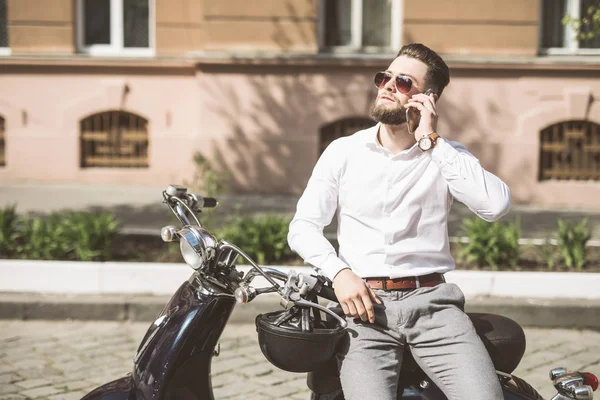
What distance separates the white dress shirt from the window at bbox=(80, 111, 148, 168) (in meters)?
9.39

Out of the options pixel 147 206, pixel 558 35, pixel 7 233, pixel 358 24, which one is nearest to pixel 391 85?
pixel 7 233

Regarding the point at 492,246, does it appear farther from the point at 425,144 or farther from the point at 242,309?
the point at 425,144

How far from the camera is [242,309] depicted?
5699 mm

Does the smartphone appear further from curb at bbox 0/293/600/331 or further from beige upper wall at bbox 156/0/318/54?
beige upper wall at bbox 156/0/318/54

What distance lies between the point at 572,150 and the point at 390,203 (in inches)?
360

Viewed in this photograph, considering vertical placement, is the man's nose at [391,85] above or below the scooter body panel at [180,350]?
above

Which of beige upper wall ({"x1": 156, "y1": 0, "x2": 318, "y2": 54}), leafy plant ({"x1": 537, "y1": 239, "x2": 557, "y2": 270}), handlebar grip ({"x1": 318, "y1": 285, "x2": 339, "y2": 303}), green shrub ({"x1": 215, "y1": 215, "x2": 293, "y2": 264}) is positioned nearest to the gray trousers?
handlebar grip ({"x1": 318, "y1": 285, "x2": 339, "y2": 303})

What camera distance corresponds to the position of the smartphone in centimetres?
275

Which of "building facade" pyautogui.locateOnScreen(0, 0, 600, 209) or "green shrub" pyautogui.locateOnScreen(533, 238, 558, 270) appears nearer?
"green shrub" pyautogui.locateOnScreen(533, 238, 558, 270)

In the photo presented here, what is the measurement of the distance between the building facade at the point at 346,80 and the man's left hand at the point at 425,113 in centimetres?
820

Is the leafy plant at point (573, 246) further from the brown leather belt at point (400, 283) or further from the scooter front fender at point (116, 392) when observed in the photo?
the scooter front fender at point (116, 392)

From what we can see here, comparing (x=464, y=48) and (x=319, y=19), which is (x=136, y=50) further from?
(x=464, y=48)

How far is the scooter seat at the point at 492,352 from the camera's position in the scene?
2.51m

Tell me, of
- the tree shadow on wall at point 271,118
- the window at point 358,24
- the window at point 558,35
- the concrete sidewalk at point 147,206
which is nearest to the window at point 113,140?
the concrete sidewalk at point 147,206
